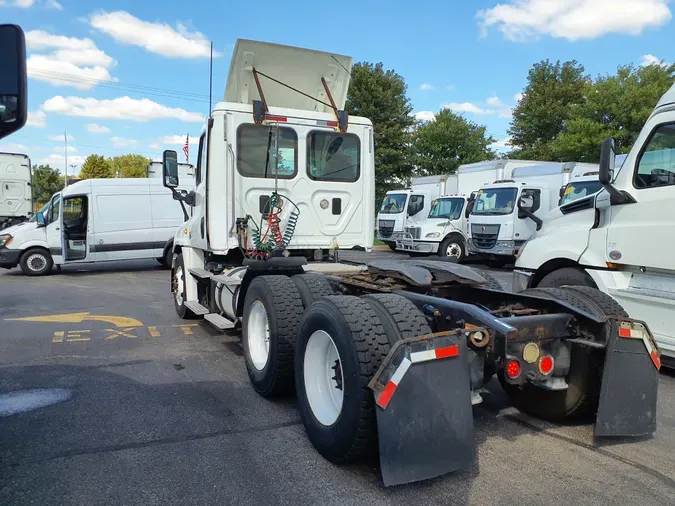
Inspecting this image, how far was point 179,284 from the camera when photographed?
309 inches

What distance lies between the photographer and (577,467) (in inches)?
130

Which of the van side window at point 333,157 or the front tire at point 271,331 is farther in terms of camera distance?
the van side window at point 333,157

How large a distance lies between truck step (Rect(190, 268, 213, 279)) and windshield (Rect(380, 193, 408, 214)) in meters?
15.7

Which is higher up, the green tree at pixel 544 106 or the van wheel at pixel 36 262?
the green tree at pixel 544 106

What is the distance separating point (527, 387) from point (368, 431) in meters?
Result: 1.71

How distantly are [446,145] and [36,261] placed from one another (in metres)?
28.5

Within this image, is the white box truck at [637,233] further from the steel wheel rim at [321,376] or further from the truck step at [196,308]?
the truck step at [196,308]

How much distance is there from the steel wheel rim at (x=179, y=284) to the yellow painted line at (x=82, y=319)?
63 cm

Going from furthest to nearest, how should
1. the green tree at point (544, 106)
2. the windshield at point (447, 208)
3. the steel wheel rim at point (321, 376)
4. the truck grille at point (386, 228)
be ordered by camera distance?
the green tree at point (544, 106)
the truck grille at point (386, 228)
the windshield at point (447, 208)
the steel wheel rim at point (321, 376)

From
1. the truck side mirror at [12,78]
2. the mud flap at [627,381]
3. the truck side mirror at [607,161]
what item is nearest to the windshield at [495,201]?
the truck side mirror at [607,161]

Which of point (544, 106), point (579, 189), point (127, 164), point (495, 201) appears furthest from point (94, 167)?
point (579, 189)

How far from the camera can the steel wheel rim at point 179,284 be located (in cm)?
773

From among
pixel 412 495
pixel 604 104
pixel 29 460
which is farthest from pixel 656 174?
pixel 604 104

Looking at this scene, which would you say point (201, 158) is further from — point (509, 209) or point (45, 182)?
point (45, 182)
